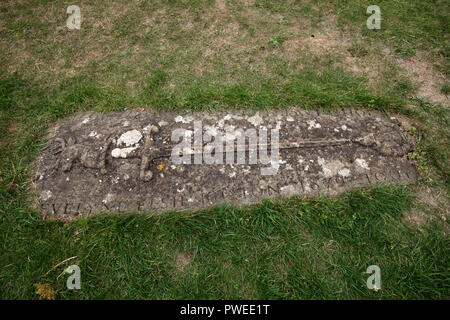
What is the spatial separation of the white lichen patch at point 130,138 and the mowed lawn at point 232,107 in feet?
2.08

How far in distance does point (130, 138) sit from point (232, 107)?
160 cm

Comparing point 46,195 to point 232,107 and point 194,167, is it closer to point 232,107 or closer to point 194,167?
point 194,167

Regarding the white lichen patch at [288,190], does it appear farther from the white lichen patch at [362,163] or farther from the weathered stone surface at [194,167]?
the white lichen patch at [362,163]

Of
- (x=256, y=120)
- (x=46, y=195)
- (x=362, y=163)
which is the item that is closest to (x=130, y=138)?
(x=46, y=195)

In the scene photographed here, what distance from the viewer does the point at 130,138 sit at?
11.3 feet

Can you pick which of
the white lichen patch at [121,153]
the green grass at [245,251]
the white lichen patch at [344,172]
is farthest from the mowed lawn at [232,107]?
the white lichen patch at [121,153]

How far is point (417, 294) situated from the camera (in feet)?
8.45

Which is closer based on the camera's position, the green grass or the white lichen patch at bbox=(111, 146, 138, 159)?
the green grass

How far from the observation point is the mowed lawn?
2.70 metres

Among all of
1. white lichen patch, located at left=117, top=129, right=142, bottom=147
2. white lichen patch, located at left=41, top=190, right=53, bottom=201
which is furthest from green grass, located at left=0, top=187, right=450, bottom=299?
white lichen patch, located at left=117, top=129, right=142, bottom=147

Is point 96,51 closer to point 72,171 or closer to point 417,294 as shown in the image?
point 72,171

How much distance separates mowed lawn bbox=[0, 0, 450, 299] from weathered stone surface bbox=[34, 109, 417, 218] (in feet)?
0.64

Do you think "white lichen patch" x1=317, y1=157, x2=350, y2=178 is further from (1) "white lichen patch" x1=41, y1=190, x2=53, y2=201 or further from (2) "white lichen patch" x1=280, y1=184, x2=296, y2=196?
(1) "white lichen patch" x1=41, y1=190, x2=53, y2=201
